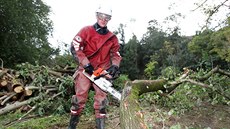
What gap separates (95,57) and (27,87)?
9.36 feet

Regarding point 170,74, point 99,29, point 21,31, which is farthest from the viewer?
point 21,31

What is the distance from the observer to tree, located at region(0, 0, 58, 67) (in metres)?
18.2

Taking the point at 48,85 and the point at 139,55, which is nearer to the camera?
the point at 48,85

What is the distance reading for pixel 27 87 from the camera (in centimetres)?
664

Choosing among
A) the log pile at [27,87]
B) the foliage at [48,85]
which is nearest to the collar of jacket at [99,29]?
the foliage at [48,85]

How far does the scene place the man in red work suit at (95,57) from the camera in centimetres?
406

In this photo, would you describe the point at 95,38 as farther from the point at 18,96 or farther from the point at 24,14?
the point at 24,14

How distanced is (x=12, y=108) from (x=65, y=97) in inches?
41.4

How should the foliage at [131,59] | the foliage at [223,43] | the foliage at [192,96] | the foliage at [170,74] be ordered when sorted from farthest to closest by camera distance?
the foliage at [131,59]
the foliage at [223,43]
the foliage at [192,96]
the foliage at [170,74]

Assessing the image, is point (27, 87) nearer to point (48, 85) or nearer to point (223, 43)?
point (48, 85)

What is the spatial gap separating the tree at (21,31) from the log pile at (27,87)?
423 inches

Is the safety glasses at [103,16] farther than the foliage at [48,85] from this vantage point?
No

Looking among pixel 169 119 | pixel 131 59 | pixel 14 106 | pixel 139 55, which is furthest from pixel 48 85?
pixel 139 55

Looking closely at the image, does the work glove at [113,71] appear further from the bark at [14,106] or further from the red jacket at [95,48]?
the bark at [14,106]
